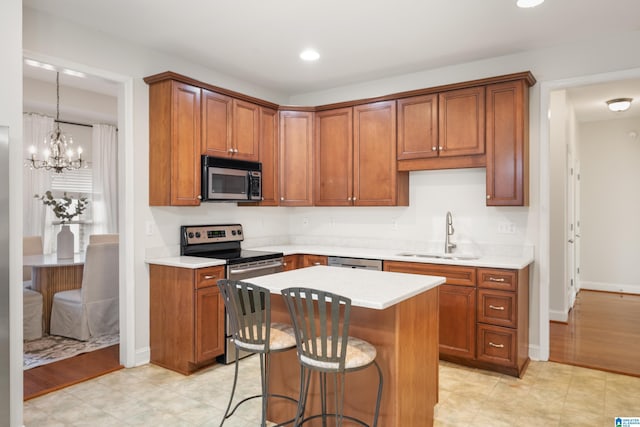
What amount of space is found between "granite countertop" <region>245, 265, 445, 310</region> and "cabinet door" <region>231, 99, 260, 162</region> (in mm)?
1801

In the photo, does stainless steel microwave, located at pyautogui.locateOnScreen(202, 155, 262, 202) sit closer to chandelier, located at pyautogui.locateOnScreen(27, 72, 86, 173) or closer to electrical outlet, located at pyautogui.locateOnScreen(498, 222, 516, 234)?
chandelier, located at pyautogui.locateOnScreen(27, 72, 86, 173)

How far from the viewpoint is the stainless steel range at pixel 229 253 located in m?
3.59

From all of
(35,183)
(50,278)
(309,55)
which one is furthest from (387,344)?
(35,183)

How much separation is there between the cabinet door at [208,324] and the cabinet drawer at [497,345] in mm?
2118

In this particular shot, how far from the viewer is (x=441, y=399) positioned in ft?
9.59

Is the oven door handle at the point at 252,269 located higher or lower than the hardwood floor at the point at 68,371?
higher

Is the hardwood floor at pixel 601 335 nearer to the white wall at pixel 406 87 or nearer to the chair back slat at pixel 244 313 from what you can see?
the white wall at pixel 406 87

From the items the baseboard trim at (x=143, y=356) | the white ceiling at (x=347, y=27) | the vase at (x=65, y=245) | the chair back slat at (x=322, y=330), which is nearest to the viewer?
the chair back slat at (x=322, y=330)

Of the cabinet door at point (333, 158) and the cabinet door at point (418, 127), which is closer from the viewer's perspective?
the cabinet door at point (418, 127)

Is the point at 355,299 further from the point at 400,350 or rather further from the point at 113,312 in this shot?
the point at 113,312

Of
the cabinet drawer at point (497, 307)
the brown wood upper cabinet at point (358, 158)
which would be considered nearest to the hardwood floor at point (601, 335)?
the cabinet drawer at point (497, 307)

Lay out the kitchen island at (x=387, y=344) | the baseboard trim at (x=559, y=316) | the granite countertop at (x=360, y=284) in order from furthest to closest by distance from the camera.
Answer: the baseboard trim at (x=559, y=316)
the kitchen island at (x=387, y=344)
the granite countertop at (x=360, y=284)

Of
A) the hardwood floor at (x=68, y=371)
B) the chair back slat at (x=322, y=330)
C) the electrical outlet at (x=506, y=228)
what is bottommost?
the hardwood floor at (x=68, y=371)

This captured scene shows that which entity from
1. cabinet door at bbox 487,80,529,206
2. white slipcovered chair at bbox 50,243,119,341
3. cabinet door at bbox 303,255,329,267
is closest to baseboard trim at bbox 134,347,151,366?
white slipcovered chair at bbox 50,243,119,341
